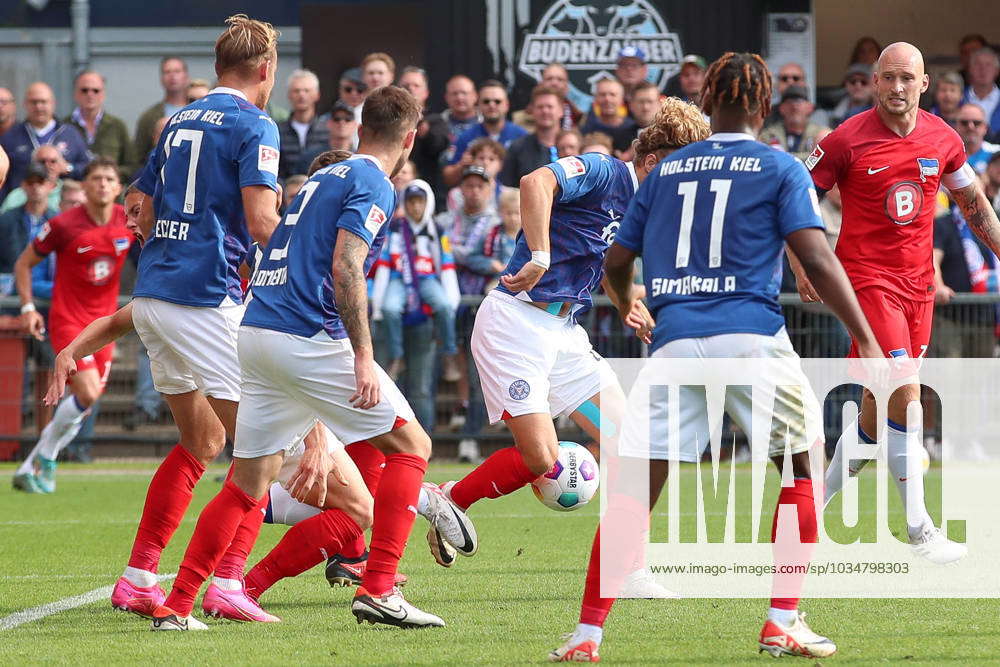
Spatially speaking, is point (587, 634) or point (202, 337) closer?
point (587, 634)

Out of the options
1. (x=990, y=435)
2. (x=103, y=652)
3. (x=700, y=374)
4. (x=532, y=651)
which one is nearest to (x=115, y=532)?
(x=103, y=652)

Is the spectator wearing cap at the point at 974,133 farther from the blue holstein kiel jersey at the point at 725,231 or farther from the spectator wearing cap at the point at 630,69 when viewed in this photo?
the blue holstein kiel jersey at the point at 725,231

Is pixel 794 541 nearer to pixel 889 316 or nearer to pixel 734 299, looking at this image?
pixel 734 299

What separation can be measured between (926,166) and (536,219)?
7.49ft

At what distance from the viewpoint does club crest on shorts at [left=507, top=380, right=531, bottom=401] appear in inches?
293

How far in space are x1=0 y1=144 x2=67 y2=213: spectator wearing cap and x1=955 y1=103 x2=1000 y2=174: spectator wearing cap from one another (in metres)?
8.46

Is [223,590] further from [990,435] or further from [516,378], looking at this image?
[990,435]

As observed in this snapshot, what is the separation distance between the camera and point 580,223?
293 inches

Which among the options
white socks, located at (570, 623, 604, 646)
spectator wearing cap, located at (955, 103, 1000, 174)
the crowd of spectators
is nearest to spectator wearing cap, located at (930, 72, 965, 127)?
the crowd of spectators

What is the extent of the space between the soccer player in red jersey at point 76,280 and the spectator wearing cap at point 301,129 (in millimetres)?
2109

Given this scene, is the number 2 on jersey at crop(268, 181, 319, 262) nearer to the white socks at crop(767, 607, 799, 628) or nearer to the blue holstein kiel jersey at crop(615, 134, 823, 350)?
the blue holstein kiel jersey at crop(615, 134, 823, 350)

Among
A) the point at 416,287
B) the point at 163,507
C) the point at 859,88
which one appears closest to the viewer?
the point at 163,507

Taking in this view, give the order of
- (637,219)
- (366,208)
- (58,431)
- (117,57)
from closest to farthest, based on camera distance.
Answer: (637,219), (366,208), (58,431), (117,57)

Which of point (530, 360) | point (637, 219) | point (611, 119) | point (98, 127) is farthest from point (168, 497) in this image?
point (98, 127)
